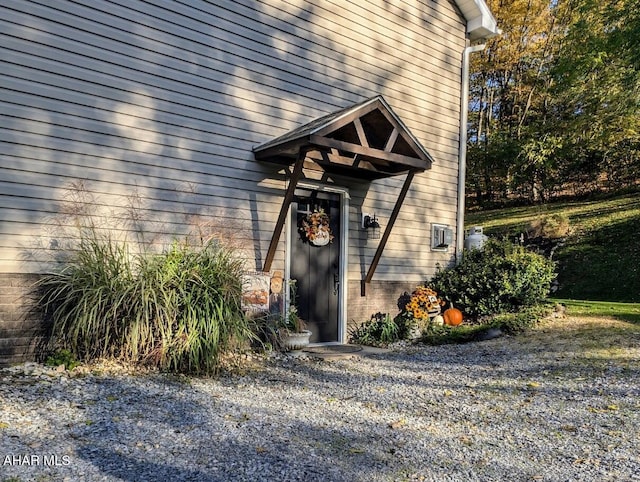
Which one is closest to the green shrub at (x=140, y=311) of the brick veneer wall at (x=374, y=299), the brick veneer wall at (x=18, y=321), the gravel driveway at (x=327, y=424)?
the brick veneer wall at (x=18, y=321)

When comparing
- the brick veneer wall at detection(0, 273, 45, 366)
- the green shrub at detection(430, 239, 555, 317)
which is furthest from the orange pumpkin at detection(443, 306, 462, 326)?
the brick veneer wall at detection(0, 273, 45, 366)

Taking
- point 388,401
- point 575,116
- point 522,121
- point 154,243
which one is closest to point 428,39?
point 154,243

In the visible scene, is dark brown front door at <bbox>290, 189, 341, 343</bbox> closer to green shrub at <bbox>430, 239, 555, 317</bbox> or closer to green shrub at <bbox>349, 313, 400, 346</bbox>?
green shrub at <bbox>349, 313, 400, 346</bbox>

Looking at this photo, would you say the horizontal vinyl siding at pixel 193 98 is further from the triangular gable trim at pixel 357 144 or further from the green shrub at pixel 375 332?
the green shrub at pixel 375 332

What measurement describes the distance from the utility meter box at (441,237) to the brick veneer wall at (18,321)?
568 centimetres

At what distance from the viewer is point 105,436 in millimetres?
2889

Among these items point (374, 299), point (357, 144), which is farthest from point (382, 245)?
point (357, 144)

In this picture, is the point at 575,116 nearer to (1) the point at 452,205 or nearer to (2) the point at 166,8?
(1) the point at 452,205

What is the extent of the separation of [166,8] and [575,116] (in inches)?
612

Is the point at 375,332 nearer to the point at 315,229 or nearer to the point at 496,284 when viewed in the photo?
the point at 315,229

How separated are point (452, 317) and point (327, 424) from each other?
4.63 metres

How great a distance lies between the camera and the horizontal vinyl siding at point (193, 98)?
14.5ft

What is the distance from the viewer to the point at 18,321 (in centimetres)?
434

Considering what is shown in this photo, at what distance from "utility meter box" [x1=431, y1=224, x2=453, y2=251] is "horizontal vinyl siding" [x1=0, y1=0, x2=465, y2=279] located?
7.8 inches
